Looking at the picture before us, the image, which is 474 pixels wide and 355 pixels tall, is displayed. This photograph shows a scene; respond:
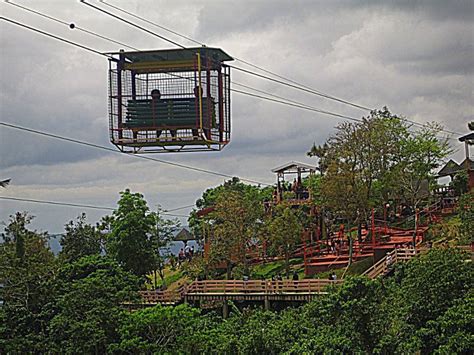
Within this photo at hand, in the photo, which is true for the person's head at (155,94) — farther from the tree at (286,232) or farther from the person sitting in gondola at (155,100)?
the tree at (286,232)

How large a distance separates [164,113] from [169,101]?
36 centimetres

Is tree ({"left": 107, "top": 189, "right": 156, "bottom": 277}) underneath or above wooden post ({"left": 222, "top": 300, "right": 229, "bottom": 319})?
above

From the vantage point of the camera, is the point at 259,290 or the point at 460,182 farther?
the point at 460,182

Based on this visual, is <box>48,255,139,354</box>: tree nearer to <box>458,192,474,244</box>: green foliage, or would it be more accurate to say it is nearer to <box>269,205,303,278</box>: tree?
<box>269,205,303,278</box>: tree

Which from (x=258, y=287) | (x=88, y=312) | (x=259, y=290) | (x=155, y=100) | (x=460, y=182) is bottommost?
(x=88, y=312)

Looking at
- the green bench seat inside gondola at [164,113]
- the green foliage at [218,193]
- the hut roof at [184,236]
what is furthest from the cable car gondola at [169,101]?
the hut roof at [184,236]

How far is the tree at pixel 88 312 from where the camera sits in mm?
24016

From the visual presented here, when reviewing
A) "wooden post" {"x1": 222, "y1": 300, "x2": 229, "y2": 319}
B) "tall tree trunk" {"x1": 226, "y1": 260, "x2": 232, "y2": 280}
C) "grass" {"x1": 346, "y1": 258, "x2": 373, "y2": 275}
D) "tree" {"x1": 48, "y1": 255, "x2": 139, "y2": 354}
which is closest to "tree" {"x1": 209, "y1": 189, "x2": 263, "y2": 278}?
"tall tree trunk" {"x1": 226, "y1": 260, "x2": 232, "y2": 280}

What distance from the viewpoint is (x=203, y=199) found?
49.8m

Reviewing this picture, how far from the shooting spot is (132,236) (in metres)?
34.4

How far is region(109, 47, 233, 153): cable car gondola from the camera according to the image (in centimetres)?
1983

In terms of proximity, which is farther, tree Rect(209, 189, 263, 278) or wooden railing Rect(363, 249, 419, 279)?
tree Rect(209, 189, 263, 278)

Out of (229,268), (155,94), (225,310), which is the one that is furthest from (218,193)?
(155,94)

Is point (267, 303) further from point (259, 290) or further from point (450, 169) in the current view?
point (450, 169)
